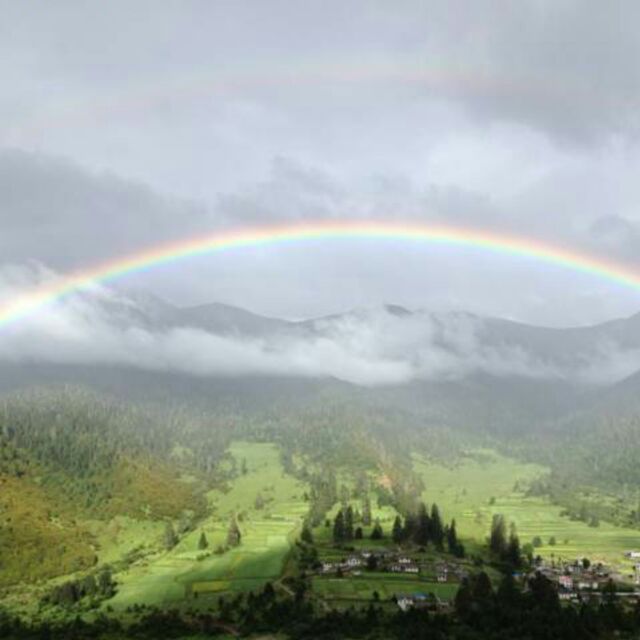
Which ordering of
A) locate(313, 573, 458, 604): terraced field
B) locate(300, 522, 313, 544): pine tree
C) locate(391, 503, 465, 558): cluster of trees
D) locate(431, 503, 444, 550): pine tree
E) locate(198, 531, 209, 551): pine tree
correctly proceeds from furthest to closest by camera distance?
1. locate(198, 531, 209, 551): pine tree
2. locate(300, 522, 313, 544): pine tree
3. locate(431, 503, 444, 550): pine tree
4. locate(391, 503, 465, 558): cluster of trees
5. locate(313, 573, 458, 604): terraced field

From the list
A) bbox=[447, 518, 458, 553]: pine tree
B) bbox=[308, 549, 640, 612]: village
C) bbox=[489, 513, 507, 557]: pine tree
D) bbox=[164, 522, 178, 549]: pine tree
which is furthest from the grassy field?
bbox=[164, 522, 178, 549]: pine tree

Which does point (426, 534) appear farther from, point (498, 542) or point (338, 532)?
point (338, 532)

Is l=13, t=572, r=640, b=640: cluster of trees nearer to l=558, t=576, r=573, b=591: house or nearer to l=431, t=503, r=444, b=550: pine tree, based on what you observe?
l=558, t=576, r=573, b=591: house

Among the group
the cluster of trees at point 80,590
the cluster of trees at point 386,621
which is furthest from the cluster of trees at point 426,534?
the cluster of trees at point 80,590

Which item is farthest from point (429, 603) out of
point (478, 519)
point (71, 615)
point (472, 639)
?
point (478, 519)

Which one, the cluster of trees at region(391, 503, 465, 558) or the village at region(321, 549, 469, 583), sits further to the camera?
the cluster of trees at region(391, 503, 465, 558)

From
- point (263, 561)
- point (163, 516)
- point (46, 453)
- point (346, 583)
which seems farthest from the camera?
point (46, 453)

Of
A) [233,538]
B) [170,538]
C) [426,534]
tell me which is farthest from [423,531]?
[170,538]

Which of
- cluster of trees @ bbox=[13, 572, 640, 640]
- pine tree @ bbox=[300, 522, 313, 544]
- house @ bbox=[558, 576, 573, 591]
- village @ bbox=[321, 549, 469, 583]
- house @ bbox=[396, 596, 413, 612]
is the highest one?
pine tree @ bbox=[300, 522, 313, 544]

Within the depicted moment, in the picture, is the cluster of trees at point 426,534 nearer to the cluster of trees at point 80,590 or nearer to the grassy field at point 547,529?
the grassy field at point 547,529

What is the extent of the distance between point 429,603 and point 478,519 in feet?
260

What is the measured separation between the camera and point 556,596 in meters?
91.9

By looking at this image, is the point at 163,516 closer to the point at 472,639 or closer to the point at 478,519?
the point at 478,519

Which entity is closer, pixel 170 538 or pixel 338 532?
pixel 338 532
